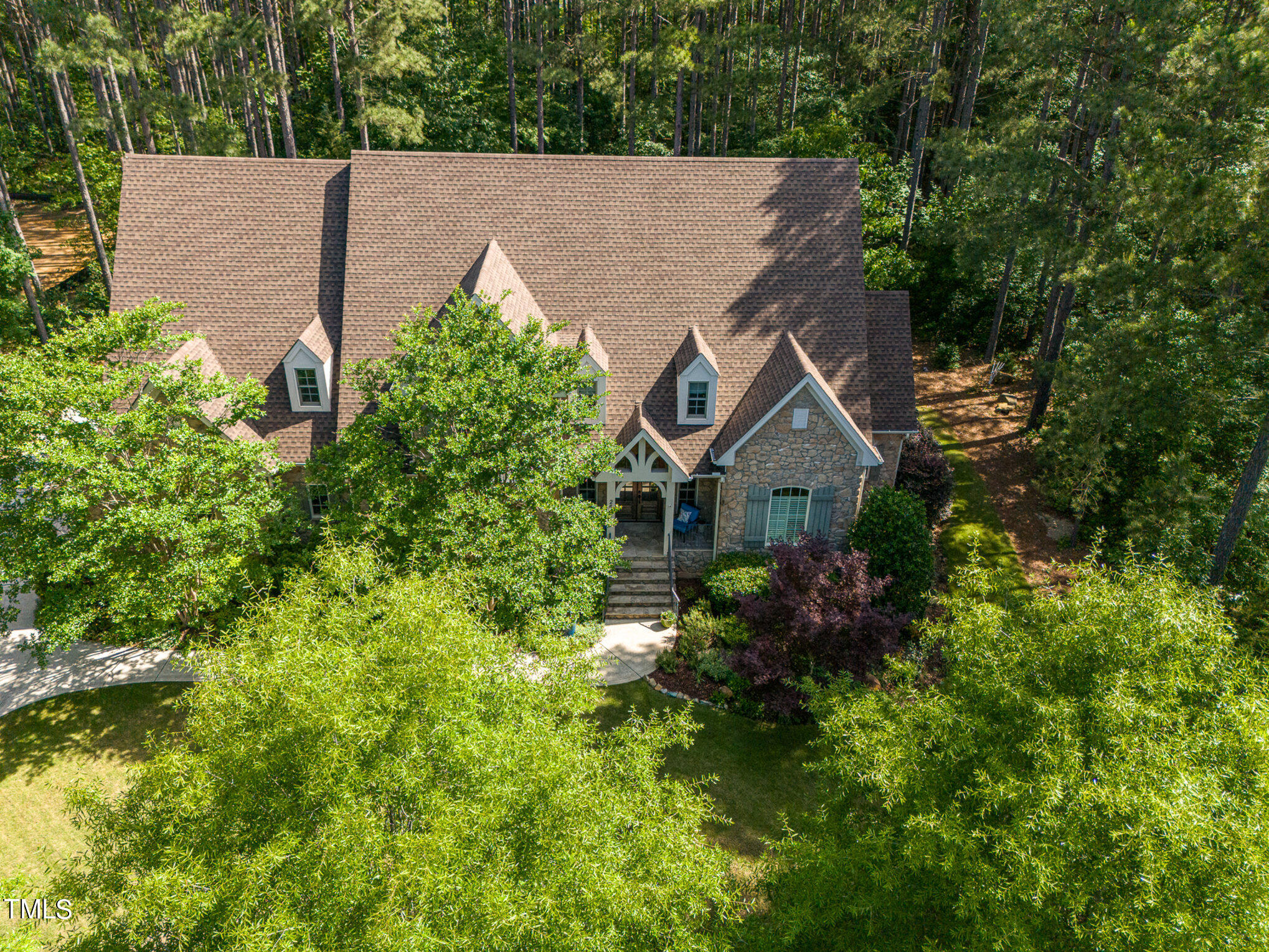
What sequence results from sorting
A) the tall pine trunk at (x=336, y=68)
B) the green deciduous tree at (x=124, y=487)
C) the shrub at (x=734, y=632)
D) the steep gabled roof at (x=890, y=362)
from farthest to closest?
the tall pine trunk at (x=336, y=68) → the steep gabled roof at (x=890, y=362) → the shrub at (x=734, y=632) → the green deciduous tree at (x=124, y=487)

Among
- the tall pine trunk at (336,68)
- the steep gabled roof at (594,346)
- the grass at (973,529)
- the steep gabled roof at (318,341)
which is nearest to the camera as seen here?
the steep gabled roof at (318,341)

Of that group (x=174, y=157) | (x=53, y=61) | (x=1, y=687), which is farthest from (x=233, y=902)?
(x=53, y=61)

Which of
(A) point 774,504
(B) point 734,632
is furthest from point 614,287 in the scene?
(B) point 734,632

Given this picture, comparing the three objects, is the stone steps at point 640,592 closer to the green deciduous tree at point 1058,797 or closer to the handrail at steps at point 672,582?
the handrail at steps at point 672,582

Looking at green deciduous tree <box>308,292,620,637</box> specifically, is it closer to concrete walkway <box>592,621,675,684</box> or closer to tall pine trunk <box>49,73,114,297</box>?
concrete walkway <box>592,621,675,684</box>

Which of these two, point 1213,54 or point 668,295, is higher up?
point 1213,54

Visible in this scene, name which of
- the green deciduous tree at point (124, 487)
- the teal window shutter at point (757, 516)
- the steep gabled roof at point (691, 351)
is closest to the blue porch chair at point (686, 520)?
the teal window shutter at point (757, 516)

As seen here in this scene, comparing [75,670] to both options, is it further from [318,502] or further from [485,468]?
[485,468]

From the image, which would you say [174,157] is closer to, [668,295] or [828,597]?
[668,295]
